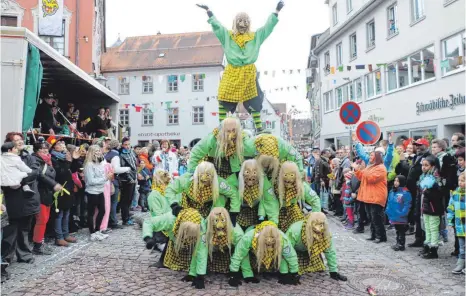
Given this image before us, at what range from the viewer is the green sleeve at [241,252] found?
15.8 ft

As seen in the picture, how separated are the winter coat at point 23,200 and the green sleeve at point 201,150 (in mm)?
2129

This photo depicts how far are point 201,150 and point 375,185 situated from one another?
11.4 feet

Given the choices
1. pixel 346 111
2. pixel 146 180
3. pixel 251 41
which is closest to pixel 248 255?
pixel 251 41

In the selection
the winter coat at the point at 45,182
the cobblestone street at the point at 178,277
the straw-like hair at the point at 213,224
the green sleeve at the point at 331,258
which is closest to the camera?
the cobblestone street at the point at 178,277

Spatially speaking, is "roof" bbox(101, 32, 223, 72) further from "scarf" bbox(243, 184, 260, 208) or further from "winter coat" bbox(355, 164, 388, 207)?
"scarf" bbox(243, 184, 260, 208)

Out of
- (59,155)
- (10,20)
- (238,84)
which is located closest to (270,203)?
(238,84)

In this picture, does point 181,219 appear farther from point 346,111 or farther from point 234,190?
point 346,111

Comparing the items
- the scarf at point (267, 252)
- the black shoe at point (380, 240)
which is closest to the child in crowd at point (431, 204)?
the black shoe at point (380, 240)

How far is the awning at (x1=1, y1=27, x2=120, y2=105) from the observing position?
6.69 meters

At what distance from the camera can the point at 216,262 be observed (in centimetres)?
525

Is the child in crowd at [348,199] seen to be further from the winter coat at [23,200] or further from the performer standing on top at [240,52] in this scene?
the winter coat at [23,200]

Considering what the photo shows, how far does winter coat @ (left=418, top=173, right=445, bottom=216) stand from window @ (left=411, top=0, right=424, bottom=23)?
1185 centimetres

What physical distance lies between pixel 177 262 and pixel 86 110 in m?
9.17

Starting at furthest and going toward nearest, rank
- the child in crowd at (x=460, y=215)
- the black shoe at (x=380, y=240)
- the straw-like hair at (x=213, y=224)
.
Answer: the black shoe at (x=380, y=240), the child in crowd at (x=460, y=215), the straw-like hair at (x=213, y=224)
